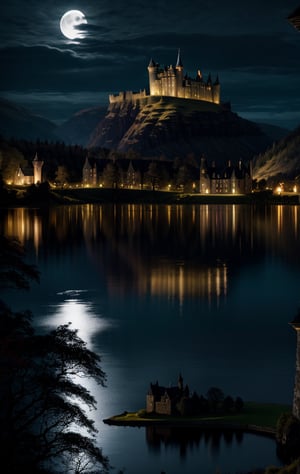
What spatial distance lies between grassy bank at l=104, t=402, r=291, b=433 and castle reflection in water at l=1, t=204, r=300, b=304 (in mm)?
23071

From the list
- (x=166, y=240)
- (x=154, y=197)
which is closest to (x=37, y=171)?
(x=154, y=197)

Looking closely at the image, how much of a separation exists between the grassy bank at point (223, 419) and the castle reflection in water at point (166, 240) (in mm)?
23071

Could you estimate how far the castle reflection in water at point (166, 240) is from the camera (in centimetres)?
5391

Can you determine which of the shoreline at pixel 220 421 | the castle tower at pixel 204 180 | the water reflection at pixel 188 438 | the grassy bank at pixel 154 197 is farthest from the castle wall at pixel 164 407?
the castle tower at pixel 204 180

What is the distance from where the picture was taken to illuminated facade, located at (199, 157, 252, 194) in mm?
150750

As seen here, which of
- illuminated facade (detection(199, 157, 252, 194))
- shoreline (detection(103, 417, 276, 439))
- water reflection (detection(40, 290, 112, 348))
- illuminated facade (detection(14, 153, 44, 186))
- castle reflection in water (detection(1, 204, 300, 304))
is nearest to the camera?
shoreline (detection(103, 417, 276, 439))

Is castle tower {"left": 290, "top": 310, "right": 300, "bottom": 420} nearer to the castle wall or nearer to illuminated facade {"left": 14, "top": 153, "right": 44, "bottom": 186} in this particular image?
the castle wall

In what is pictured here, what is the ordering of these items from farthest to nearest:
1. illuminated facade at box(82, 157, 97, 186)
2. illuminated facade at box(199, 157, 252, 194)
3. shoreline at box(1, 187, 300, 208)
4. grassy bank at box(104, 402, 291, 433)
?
illuminated facade at box(82, 157, 97, 186) < illuminated facade at box(199, 157, 252, 194) < shoreline at box(1, 187, 300, 208) < grassy bank at box(104, 402, 291, 433)

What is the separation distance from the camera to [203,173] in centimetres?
15312

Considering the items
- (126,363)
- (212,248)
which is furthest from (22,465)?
(212,248)

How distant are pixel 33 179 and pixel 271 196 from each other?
46131 millimetres

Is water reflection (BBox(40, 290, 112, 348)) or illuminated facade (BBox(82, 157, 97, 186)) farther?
illuminated facade (BBox(82, 157, 97, 186))

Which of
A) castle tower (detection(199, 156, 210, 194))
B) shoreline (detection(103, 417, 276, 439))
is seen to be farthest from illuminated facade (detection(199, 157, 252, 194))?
shoreline (detection(103, 417, 276, 439))

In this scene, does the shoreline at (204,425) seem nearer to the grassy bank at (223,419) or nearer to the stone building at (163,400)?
the grassy bank at (223,419)
